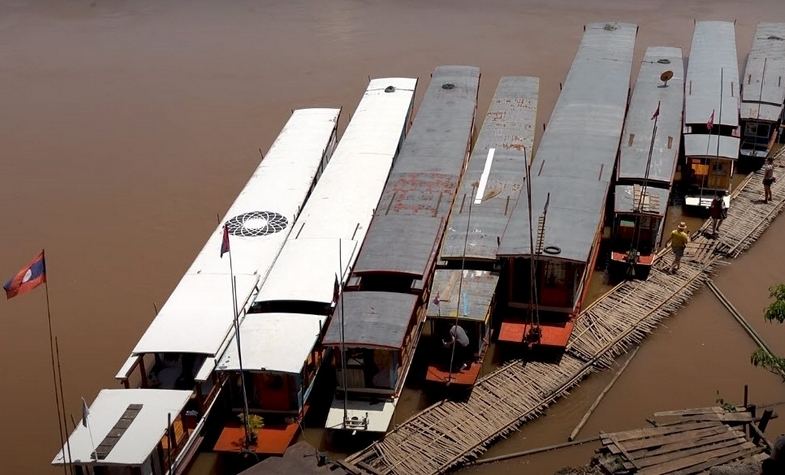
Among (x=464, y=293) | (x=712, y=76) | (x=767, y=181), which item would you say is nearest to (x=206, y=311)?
(x=464, y=293)

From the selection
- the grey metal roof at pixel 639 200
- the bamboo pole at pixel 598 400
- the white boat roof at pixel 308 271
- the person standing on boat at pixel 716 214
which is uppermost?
the grey metal roof at pixel 639 200

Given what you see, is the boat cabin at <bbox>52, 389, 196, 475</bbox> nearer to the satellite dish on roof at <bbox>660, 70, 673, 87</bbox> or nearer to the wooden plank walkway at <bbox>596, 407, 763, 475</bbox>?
the wooden plank walkway at <bbox>596, 407, 763, 475</bbox>

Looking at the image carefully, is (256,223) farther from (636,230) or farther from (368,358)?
(636,230)

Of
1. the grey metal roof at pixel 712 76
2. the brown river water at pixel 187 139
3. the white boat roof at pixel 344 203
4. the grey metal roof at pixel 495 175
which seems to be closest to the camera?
the white boat roof at pixel 344 203

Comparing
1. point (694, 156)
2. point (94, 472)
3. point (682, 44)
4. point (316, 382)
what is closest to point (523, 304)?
point (316, 382)

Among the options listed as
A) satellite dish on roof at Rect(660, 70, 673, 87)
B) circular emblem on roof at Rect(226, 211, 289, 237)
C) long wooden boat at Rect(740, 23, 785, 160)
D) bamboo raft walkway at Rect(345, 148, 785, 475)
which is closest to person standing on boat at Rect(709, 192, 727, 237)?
bamboo raft walkway at Rect(345, 148, 785, 475)

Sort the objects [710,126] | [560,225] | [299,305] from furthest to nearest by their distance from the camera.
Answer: [710,126]
[560,225]
[299,305]

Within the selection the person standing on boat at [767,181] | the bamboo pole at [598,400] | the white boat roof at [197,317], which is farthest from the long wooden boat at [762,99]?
the white boat roof at [197,317]

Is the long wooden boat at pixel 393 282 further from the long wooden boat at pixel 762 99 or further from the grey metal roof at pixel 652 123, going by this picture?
the long wooden boat at pixel 762 99
